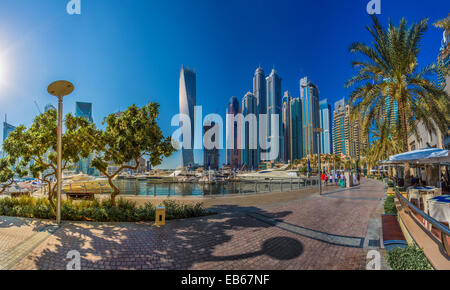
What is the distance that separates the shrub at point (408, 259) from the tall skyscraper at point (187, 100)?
358 ft

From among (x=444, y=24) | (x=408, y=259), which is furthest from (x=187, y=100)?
(x=408, y=259)

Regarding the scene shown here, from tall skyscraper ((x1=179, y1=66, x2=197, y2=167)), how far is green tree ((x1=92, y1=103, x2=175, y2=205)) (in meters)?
102

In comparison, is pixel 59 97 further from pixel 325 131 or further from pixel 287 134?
pixel 287 134

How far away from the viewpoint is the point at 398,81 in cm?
999

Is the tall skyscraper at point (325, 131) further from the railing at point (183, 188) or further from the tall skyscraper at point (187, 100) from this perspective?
the tall skyscraper at point (187, 100)

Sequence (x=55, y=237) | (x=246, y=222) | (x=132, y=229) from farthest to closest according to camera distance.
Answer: (x=246, y=222) < (x=132, y=229) < (x=55, y=237)

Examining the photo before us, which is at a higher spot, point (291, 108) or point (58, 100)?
point (291, 108)

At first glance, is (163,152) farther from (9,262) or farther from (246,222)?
(9,262)

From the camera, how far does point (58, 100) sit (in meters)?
7.43

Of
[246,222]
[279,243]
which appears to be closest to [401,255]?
[279,243]

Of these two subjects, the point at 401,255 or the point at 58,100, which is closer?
the point at 401,255

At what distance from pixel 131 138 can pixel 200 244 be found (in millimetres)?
5466

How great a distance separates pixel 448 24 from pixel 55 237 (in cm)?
1865

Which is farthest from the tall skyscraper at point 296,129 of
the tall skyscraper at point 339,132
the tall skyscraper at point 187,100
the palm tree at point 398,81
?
the palm tree at point 398,81
